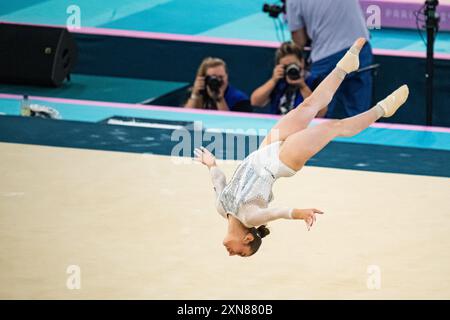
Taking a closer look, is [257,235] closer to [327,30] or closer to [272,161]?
[272,161]

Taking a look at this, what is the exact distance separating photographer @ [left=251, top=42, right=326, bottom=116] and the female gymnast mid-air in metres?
2.86

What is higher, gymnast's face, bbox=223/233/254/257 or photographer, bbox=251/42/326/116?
photographer, bbox=251/42/326/116

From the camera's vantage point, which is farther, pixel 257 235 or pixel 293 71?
pixel 293 71

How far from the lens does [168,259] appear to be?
8.12 metres

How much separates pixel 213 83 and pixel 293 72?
2.14ft

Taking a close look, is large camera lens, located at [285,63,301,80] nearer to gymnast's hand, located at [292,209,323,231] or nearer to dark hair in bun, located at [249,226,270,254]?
dark hair in bun, located at [249,226,270,254]

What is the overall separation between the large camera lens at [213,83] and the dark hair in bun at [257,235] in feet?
10.0

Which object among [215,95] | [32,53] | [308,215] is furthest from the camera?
[32,53]

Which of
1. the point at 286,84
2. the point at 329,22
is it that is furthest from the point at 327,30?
the point at 286,84

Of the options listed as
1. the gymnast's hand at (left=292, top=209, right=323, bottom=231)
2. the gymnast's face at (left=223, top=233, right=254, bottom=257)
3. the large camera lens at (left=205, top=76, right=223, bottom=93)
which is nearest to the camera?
the gymnast's hand at (left=292, top=209, right=323, bottom=231)

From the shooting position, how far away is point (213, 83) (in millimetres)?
10781

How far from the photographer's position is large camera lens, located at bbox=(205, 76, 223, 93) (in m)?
10.7

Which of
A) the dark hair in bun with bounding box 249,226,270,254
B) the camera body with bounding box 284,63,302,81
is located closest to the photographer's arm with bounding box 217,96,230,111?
the camera body with bounding box 284,63,302,81

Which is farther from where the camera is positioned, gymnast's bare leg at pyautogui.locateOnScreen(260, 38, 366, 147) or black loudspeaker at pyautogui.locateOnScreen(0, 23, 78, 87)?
black loudspeaker at pyautogui.locateOnScreen(0, 23, 78, 87)
